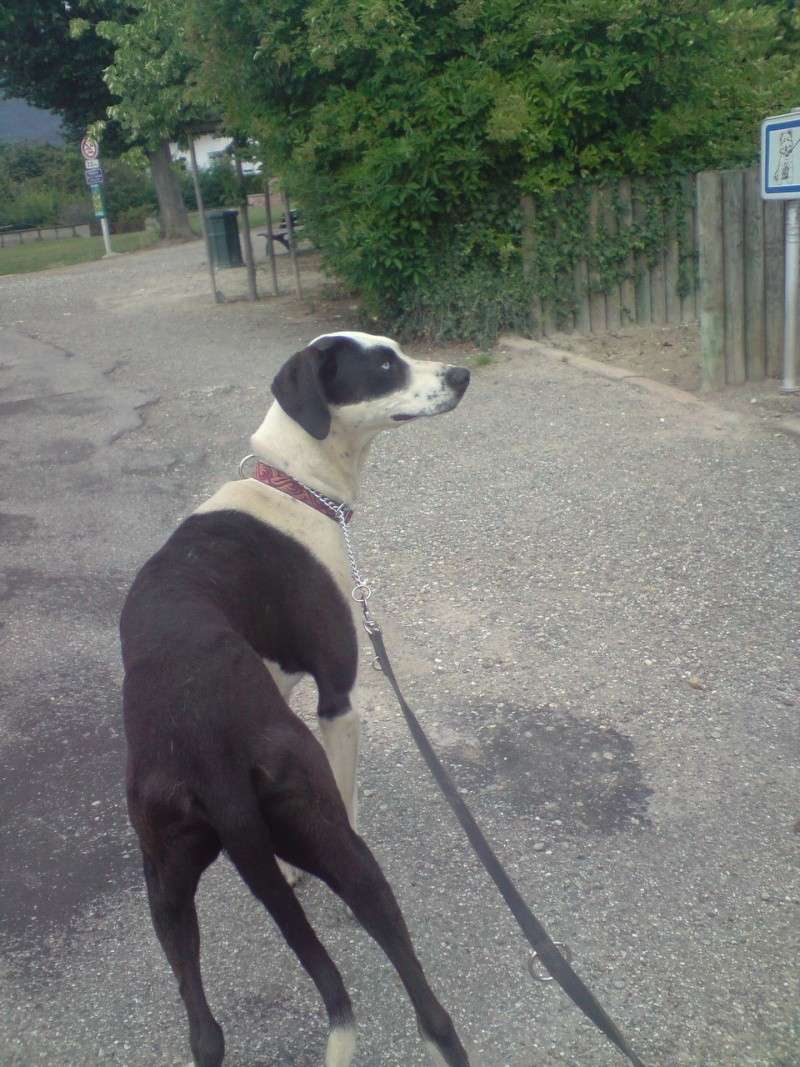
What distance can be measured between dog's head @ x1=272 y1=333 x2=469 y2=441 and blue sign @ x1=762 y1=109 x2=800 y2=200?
16.7 feet

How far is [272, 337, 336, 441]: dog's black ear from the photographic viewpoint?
11.0ft

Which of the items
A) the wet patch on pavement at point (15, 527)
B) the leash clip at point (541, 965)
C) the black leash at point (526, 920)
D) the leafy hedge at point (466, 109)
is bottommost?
the leash clip at point (541, 965)

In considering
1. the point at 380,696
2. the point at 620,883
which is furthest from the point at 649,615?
the point at 620,883

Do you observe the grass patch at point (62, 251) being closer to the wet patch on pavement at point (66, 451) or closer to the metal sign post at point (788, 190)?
the wet patch on pavement at point (66, 451)

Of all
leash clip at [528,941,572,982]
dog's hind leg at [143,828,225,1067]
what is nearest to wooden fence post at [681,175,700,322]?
leash clip at [528,941,572,982]

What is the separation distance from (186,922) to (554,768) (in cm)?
188

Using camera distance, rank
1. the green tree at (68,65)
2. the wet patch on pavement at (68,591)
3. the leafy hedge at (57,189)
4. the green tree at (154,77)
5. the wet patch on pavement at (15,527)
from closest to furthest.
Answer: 1. the wet patch on pavement at (68,591)
2. the wet patch on pavement at (15,527)
3. the green tree at (154,77)
4. the green tree at (68,65)
5. the leafy hedge at (57,189)

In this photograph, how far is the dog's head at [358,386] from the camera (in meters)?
3.39

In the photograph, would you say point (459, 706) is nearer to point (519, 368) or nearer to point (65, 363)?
point (519, 368)

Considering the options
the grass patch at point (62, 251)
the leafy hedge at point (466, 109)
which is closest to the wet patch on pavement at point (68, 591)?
the leafy hedge at point (466, 109)

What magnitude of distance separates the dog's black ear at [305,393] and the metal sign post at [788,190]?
558 cm

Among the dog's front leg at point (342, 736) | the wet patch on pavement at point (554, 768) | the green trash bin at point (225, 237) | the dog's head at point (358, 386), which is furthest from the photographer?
the green trash bin at point (225, 237)

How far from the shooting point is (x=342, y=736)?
317 cm

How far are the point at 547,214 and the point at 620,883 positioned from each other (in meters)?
8.45
